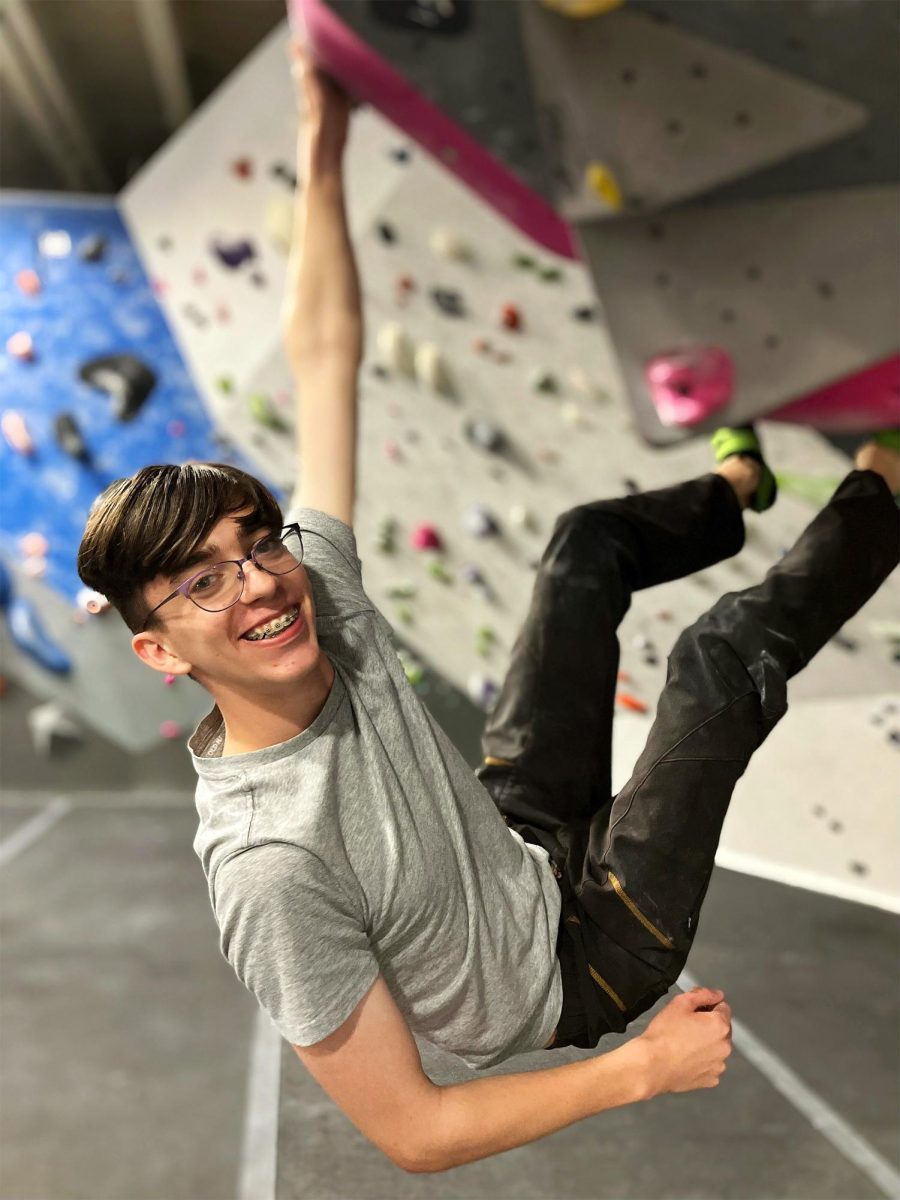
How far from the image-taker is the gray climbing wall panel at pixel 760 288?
1.49 meters

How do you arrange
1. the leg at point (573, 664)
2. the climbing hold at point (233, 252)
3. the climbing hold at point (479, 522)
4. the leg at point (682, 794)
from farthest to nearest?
1. the climbing hold at point (233, 252)
2. the climbing hold at point (479, 522)
3. the leg at point (573, 664)
4. the leg at point (682, 794)

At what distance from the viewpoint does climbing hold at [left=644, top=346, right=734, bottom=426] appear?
1.62 m

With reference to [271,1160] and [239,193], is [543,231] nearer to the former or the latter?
[239,193]

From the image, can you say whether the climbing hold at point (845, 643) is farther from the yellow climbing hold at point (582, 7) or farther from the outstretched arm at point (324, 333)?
the yellow climbing hold at point (582, 7)

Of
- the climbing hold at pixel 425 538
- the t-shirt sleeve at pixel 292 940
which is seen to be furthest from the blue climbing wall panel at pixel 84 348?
the t-shirt sleeve at pixel 292 940

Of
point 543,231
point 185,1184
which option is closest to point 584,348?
point 543,231

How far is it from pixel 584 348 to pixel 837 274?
2.20 ft

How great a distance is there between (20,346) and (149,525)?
8.17 ft

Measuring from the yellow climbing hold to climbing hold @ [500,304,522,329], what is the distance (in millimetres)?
630

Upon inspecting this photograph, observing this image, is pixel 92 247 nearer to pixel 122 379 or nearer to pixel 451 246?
pixel 122 379

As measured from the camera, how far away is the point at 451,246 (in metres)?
2.22

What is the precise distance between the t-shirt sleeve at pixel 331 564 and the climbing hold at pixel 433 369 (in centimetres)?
122

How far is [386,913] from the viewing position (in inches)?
35.0

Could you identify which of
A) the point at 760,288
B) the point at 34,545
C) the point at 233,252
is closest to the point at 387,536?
the point at 233,252
